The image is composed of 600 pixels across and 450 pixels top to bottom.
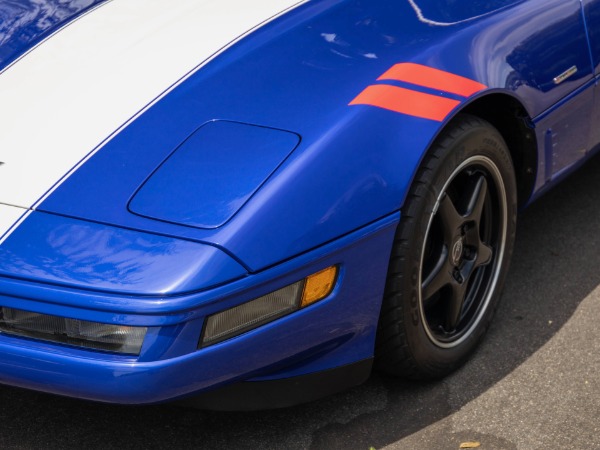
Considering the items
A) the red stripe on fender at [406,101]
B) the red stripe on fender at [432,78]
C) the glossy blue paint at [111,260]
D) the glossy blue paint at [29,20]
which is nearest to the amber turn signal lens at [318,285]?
the glossy blue paint at [111,260]

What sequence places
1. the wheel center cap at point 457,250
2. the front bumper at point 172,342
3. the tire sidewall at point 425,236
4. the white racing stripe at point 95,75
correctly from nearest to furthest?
the front bumper at point 172,342, the white racing stripe at point 95,75, the tire sidewall at point 425,236, the wheel center cap at point 457,250

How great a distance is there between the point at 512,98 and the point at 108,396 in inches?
56.3

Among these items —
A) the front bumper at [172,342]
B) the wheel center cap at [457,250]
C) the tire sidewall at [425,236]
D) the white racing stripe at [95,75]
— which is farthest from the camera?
the wheel center cap at [457,250]

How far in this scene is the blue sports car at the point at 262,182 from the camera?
2.12 m

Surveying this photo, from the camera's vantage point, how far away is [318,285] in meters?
2.26

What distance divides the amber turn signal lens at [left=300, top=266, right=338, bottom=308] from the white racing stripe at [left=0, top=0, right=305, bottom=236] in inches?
24.6

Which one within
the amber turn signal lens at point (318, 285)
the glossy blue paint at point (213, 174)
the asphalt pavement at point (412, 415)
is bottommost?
the asphalt pavement at point (412, 415)

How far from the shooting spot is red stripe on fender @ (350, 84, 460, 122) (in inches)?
95.1

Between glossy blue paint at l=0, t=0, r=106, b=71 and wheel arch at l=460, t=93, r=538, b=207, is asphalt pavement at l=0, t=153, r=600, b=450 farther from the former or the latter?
glossy blue paint at l=0, t=0, r=106, b=71

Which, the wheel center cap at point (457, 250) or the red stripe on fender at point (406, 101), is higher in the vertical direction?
the red stripe on fender at point (406, 101)

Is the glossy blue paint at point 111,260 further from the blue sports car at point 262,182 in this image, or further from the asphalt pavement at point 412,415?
the asphalt pavement at point 412,415

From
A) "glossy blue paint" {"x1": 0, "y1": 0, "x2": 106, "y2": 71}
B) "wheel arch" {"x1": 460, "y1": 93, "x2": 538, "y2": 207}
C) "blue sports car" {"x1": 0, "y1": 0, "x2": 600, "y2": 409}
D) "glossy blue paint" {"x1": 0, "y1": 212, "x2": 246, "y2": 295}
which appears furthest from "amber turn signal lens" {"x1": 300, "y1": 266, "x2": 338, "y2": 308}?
"glossy blue paint" {"x1": 0, "y1": 0, "x2": 106, "y2": 71}

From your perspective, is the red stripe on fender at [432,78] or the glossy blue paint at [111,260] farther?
the red stripe on fender at [432,78]

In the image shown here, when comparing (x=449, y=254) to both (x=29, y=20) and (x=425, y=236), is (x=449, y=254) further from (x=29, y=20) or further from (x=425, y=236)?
(x=29, y=20)
